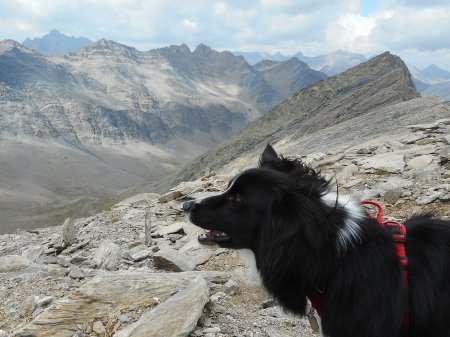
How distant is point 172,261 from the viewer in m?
10.2

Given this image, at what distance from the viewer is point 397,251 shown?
424 centimetres

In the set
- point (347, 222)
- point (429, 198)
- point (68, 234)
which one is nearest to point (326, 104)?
point (68, 234)

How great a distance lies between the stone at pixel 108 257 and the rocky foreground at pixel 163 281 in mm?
33

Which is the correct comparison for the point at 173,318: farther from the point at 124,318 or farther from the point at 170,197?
the point at 170,197

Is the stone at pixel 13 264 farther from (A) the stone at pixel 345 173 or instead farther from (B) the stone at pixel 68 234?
(A) the stone at pixel 345 173

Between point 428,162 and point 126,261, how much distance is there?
1066 cm

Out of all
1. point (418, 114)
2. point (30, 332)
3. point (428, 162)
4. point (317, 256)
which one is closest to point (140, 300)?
point (30, 332)

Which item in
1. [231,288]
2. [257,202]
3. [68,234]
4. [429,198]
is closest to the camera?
[257,202]

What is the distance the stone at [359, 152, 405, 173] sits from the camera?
15.9 metres

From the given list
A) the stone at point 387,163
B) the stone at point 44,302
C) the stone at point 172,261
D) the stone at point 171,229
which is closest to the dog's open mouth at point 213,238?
the stone at point 44,302

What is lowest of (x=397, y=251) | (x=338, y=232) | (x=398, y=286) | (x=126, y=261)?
(x=126, y=261)

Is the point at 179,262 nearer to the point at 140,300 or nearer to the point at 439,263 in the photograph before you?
the point at 140,300

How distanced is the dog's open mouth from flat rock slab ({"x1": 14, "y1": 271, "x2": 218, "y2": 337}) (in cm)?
147

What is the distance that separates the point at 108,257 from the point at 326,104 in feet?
325
